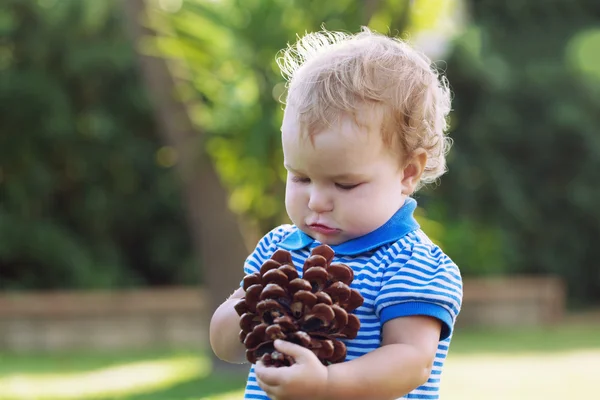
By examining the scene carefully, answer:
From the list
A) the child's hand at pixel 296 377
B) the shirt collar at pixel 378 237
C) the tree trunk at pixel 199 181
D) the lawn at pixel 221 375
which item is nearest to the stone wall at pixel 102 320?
the lawn at pixel 221 375

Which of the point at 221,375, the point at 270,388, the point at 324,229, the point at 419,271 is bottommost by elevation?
the point at 270,388

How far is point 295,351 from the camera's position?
1.74m

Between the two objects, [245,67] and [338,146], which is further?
[245,67]

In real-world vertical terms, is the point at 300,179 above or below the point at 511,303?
below

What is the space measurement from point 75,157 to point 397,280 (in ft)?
31.3

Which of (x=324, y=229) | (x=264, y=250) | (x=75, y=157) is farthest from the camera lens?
(x=75, y=157)

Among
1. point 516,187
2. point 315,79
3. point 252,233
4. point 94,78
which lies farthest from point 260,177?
point 516,187

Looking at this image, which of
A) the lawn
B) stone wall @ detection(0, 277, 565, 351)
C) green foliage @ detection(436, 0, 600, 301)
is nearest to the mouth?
the lawn

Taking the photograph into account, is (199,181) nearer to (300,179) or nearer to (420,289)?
(300,179)

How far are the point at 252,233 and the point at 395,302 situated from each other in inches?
259

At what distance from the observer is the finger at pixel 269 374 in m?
1.72

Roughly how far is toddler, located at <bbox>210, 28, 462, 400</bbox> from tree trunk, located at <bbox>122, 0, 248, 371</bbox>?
5971 millimetres

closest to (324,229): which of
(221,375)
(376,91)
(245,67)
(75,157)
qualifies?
(376,91)

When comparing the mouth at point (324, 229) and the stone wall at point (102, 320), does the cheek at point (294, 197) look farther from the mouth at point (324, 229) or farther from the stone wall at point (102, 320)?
the stone wall at point (102, 320)
